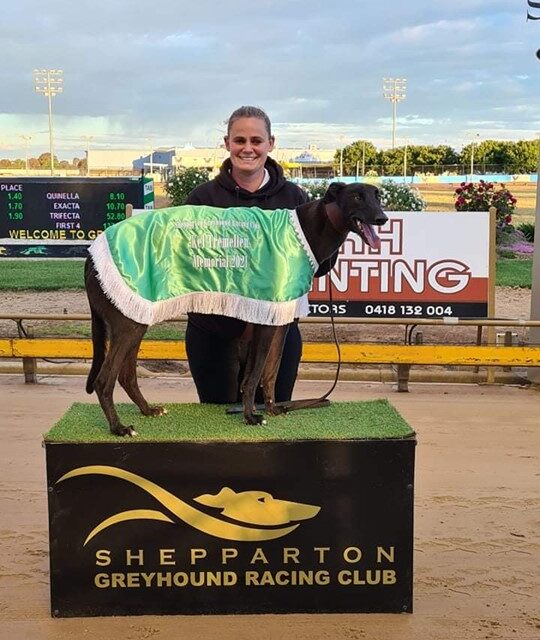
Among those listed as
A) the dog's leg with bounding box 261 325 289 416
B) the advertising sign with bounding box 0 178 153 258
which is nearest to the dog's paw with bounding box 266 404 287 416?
the dog's leg with bounding box 261 325 289 416

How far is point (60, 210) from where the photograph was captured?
13383 millimetres

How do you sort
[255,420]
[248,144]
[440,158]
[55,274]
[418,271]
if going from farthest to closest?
1. [440,158]
2. [55,274]
3. [418,271]
4. [248,144]
5. [255,420]

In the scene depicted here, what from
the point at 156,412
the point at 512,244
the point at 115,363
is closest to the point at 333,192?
the point at 115,363

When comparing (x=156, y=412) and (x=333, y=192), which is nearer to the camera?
(x=333, y=192)

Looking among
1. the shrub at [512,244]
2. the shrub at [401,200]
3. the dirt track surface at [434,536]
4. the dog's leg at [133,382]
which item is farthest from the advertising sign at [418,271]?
the shrub at [512,244]

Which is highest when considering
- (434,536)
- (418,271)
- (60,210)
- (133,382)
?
(60,210)

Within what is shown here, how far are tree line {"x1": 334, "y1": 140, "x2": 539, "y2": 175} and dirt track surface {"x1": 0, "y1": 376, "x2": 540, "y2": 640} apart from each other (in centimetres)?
4672

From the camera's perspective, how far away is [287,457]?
2994 millimetres

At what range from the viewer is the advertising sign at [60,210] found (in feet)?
43.2

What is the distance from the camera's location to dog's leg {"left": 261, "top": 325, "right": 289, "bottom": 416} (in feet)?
10.3

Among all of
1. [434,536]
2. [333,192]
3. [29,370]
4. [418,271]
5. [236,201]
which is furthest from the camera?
[418,271]

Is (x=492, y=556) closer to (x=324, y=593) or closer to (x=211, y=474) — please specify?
(x=324, y=593)

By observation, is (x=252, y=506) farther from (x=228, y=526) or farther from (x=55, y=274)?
(x=55, y=274)

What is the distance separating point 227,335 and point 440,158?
5981 cm
